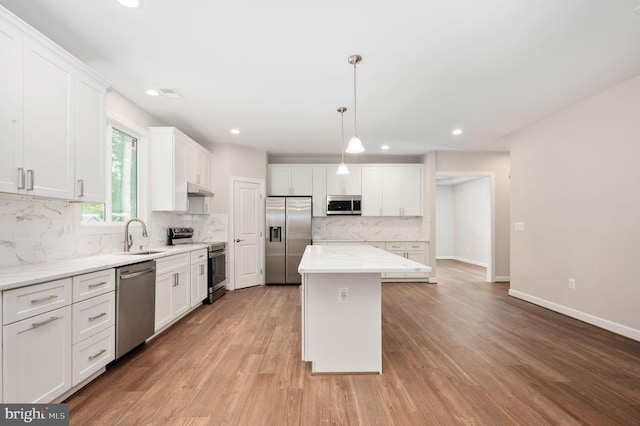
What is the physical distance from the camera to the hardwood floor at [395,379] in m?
1.75

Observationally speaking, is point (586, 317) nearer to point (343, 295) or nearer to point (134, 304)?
point (343, 295)

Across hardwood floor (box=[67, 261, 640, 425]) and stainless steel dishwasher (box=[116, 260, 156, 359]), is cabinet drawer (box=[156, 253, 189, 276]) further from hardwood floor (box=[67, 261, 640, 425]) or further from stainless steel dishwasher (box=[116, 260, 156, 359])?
hardwood floor (box=[67, 261, 640, 425])

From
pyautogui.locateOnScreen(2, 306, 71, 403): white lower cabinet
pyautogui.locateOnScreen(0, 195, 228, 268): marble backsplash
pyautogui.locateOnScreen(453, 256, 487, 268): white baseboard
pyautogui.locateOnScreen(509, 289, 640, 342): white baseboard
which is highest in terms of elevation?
pyautogui.locateOnScreen(0, 195, 228, 268): marble backsplash

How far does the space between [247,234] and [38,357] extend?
144 inches

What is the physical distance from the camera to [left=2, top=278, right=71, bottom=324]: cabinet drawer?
1.48 metres

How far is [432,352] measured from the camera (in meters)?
2.61

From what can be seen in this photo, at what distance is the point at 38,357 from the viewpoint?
163 cm

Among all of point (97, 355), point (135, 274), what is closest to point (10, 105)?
point (135, 274)

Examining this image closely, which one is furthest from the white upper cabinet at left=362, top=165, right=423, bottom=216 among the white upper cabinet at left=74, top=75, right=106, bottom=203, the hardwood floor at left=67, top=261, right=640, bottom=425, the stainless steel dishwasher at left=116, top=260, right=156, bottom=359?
the white upper cabinet at left=74, top=75, right=106, bottom=203

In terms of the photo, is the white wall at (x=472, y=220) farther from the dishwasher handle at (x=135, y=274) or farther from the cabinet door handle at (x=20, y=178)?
the cabinet door handle at (x=20, y=178)

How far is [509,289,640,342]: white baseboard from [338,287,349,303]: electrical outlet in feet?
10.1

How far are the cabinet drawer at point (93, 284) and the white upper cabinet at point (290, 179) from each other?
3781 millimetres

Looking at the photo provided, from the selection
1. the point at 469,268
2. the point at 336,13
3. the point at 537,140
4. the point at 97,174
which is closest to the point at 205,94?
the point at 97,174

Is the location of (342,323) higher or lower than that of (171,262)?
lower
